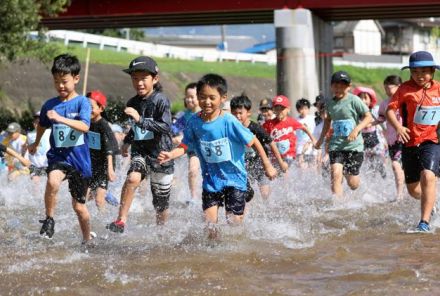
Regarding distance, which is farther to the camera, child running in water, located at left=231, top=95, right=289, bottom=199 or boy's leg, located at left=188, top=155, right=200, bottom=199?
boy's leg, located at left=188, top=155, right=200, bottom=199

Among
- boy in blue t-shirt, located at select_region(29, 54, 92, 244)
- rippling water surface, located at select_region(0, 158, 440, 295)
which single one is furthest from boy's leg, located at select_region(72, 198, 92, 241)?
rippling water surface, located at select_region(0, 158, 440, 295)

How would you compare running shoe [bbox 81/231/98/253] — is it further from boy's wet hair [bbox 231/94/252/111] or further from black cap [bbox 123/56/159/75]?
boy's wet hair [bbox 231/94/252/111]

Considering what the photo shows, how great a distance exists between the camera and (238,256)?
26.5ft

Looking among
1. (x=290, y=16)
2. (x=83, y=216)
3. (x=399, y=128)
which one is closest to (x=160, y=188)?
(x=83, y=216)

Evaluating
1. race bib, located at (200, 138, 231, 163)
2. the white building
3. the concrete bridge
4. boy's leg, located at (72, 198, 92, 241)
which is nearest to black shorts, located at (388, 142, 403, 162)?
race bib, located at (200, 138, 231, 163)

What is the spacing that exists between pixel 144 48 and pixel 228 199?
161 ft

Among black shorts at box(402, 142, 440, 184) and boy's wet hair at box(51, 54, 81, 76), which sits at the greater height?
boy's wet hair at box(51, 54, 81, 76)

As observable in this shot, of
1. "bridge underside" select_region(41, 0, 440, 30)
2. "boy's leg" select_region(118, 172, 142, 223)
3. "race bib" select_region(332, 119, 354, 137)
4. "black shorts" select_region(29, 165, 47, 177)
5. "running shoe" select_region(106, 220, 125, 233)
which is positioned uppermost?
"bridge underside" select_region(41, 0, 440, 30)

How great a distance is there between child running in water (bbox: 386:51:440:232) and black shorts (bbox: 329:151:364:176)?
8.90 ft

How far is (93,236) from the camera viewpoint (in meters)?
9.15

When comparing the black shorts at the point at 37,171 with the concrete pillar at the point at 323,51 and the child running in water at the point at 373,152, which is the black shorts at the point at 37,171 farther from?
the concrete pillar at the point at 323,51

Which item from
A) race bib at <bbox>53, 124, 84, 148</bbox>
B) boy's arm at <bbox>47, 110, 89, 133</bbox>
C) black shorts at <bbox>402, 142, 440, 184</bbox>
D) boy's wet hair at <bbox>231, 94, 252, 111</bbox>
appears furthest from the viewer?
boy's wet hair at <bbox>231, 94, 252, 111</bbox>

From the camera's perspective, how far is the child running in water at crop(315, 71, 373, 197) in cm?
1221

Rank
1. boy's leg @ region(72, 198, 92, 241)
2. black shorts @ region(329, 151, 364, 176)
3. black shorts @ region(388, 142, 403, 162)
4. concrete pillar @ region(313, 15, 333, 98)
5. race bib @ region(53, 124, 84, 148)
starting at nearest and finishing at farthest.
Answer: race bib @ region(53, 124, 84, 148), boy's leg @ region(72, 198, 92, 241), black shorts @ region(329, 151, 364, 176), black shorts @ region(388, 142, 403, 162), concrete pillar @ region(313, 15, 333, 98)
